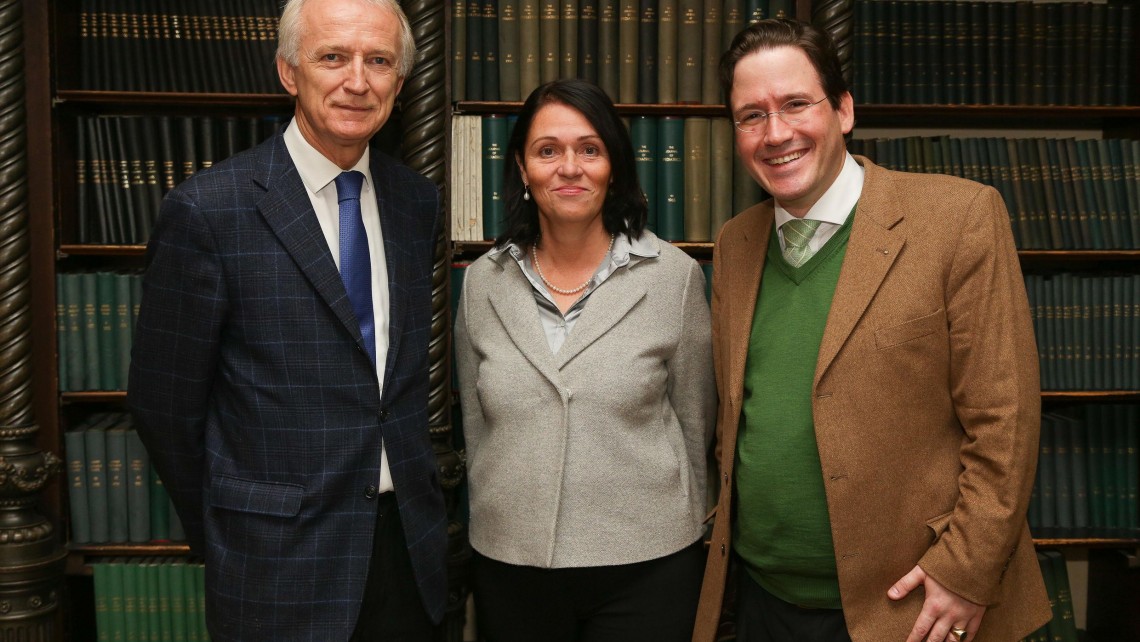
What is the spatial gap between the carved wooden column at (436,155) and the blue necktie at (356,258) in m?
0.68

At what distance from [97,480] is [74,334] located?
0.41 m

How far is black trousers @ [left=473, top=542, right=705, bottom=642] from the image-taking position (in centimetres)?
164

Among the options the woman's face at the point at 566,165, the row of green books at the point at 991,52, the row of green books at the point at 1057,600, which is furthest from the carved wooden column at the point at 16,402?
the row of green books at the point at 1057,600

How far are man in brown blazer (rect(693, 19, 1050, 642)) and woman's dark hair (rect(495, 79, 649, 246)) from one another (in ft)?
0.91

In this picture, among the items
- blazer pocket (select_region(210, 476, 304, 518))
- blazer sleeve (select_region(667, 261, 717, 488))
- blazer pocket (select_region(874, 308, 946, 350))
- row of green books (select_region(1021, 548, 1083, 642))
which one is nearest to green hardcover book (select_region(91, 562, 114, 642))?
blazer pocket (select_region(210, 476, 304, 518))

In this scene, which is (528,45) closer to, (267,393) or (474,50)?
(474,50)

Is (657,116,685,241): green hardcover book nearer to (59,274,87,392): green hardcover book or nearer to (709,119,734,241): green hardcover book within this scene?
(709,119,734,241): green hardcover book

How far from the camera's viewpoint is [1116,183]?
265cm

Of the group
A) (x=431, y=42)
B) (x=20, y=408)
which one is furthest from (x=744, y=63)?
(x=20, y=408)

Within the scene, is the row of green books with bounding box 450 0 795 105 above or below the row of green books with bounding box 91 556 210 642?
above

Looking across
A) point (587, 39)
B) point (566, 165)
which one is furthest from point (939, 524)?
point (587, 39)

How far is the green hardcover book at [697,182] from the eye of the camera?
101 inches

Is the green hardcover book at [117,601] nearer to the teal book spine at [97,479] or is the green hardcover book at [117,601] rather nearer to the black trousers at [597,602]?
the teal book spine at [97,479]

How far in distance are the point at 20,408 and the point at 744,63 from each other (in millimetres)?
1972
